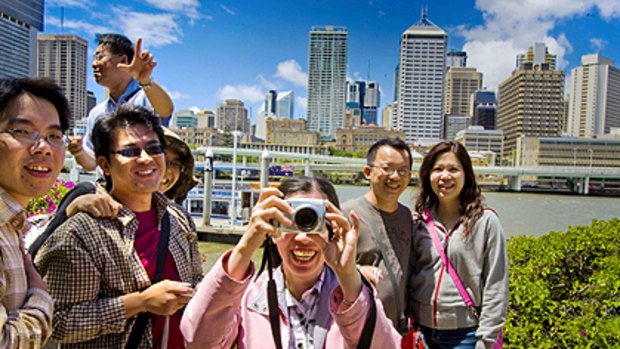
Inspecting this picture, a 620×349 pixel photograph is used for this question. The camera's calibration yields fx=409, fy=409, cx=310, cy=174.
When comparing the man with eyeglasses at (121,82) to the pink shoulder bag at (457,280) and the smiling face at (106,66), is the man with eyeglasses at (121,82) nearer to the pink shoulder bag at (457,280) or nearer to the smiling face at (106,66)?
the smiling face at (106,66)

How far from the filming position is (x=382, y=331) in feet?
4.34

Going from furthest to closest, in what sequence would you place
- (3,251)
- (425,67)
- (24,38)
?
(425,67), (24,38), (3,251)

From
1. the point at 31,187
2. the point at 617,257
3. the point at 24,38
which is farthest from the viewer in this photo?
the point at 24,38

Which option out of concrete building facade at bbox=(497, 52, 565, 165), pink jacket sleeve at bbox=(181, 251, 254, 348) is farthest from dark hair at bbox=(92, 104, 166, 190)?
concrete building facade at bbox=(497, 52, 565, 165)

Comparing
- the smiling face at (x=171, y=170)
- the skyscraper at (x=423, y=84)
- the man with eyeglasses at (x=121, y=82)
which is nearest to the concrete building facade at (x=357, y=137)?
the skyscraper at (x=423, y=84)

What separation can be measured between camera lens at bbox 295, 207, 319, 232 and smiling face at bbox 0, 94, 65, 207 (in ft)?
2.57

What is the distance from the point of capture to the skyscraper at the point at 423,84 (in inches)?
4951

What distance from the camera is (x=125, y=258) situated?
150 cm

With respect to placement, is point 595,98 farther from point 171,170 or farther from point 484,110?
point 171,170

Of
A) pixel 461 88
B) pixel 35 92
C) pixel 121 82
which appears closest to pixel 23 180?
pixel 35 92

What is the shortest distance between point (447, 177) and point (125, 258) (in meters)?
1.69

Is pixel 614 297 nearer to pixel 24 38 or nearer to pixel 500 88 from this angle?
pixel 24 38

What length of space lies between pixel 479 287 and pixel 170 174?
178 centimetres

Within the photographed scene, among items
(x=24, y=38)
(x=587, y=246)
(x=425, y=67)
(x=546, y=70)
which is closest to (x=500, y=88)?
(x=546, y=70)
